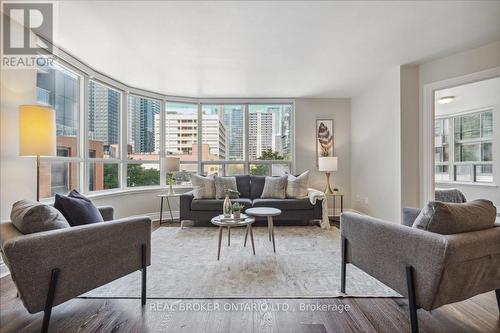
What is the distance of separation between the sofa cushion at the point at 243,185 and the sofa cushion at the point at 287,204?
58cm

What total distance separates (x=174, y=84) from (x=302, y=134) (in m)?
2.71

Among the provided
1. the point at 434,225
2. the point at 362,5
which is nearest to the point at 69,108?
the point at 362,5

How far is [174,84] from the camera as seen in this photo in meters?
4.18

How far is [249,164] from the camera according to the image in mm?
5219

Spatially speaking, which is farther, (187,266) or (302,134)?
(302,134)

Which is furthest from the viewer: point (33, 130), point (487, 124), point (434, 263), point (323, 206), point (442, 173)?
point (442, 173)

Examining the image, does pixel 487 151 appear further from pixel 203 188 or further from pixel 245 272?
pixel 203 188

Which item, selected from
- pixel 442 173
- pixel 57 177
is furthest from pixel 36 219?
pixel 442 173

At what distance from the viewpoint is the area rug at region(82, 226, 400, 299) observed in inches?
77.2

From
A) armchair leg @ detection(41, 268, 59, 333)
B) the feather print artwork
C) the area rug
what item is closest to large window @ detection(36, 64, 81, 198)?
the area rug

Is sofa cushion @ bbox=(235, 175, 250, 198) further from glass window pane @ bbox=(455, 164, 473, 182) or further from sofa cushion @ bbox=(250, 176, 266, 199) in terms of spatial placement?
glass window pane @ bbox=(455, 164, 473, 182)

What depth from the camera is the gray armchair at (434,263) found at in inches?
49.9

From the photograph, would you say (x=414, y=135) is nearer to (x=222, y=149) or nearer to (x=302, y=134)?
(x=302, y=134)

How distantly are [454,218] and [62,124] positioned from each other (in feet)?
13.8
